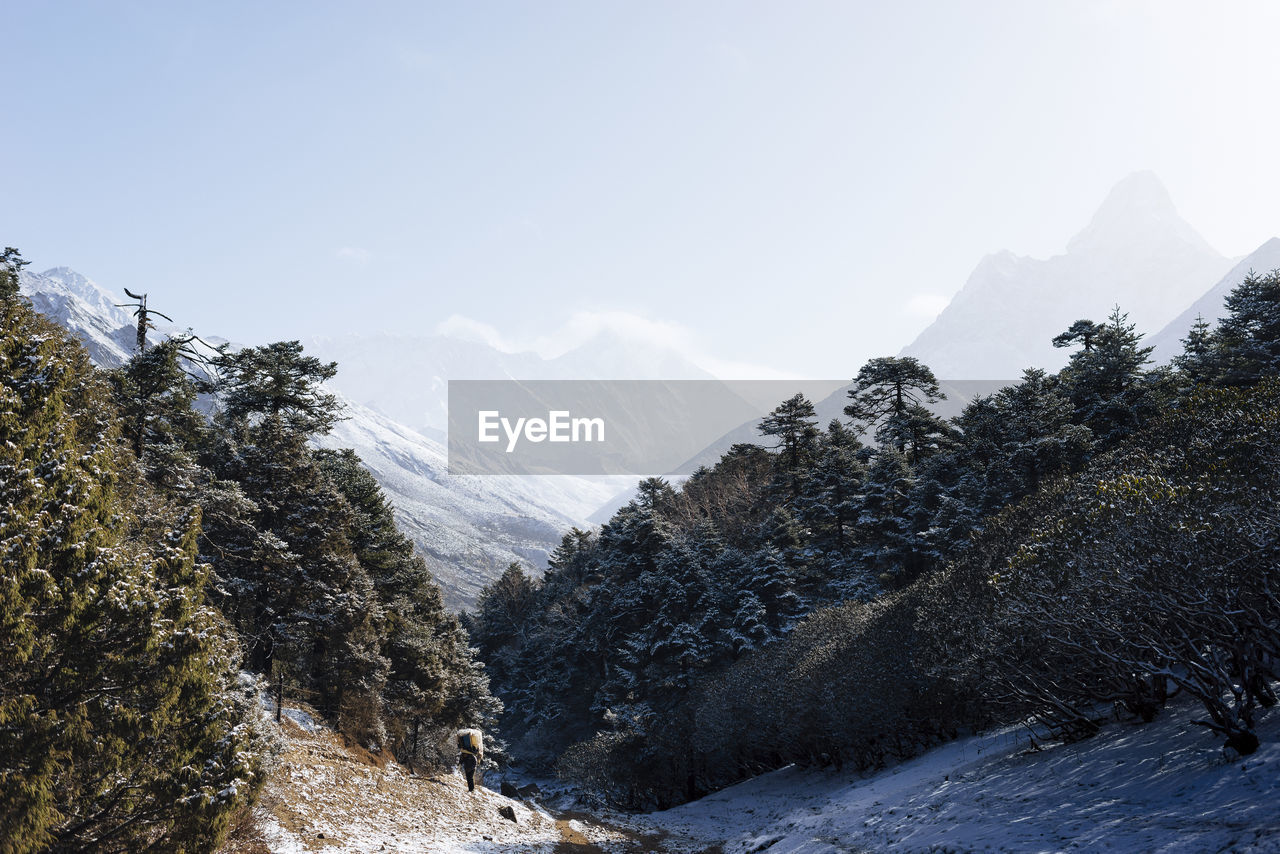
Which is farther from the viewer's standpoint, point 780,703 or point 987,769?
point 780,703

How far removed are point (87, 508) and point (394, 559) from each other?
28.0m

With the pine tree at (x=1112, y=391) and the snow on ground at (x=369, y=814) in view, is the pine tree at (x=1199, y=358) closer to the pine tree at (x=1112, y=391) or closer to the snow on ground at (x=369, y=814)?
the pine tree at (x=1112, y=391)

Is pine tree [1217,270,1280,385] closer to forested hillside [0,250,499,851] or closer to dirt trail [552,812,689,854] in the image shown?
dirt trail [552,812,689,854]

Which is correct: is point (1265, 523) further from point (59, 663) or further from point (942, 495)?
point (942, 495)

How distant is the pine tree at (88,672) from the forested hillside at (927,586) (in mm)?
16355

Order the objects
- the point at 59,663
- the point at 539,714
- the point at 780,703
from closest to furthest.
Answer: the point at 59,663, the point at 780,703, the point at 539,714

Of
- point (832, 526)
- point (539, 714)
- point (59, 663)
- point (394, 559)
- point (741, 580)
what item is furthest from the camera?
point (539, 714)

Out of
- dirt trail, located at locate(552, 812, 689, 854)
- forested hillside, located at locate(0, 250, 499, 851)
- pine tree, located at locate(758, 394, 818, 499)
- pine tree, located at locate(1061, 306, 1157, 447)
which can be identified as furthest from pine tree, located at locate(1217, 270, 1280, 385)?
forested hillside, located at locate(0, 250, 499, 851)

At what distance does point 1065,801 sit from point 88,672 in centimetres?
1857

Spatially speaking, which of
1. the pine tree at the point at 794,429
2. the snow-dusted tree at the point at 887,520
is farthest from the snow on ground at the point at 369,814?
the pine tree at the point at 794,429

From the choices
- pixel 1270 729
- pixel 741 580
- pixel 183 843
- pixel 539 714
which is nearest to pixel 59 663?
pixel 183 843

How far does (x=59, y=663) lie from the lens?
1059cm

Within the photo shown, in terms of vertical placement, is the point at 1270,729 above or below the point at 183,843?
above

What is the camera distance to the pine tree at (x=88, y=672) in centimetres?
991
